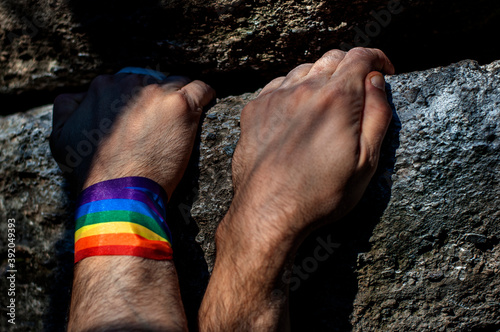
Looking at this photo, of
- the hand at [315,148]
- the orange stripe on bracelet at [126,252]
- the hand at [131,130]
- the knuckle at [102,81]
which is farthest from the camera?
the knuckle at [102,81]

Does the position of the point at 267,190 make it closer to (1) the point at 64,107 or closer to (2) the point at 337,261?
(2) the point at 337,261

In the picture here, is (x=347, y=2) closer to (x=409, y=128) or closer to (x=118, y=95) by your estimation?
(x=409, y=128)

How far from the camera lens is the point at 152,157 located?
106cm

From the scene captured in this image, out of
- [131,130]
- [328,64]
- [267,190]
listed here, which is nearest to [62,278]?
[131,130]

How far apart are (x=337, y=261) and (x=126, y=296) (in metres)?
0.54

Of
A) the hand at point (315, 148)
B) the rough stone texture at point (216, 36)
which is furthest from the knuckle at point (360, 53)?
the rough stone texture at point (216, 36)

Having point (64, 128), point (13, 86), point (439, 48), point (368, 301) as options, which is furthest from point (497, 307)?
point (13, 86)

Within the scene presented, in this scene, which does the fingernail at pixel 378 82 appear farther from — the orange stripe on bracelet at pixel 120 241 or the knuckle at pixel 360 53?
the orange stripe on bracelet at pixel 120 241

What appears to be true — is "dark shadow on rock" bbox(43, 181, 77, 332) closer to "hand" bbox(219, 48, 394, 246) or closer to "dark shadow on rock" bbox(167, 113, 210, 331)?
"dark shadow on rock" bbox(167, 113, 210, 331)

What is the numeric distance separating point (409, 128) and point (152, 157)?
0.69m

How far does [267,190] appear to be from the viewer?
2.96 ft

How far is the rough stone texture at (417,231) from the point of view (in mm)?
916

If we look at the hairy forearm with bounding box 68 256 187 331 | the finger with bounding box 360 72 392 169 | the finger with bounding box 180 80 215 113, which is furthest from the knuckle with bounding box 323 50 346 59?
the hairy forearm with bounding box 68 256 187 331

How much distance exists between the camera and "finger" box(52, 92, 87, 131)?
1258 mm
